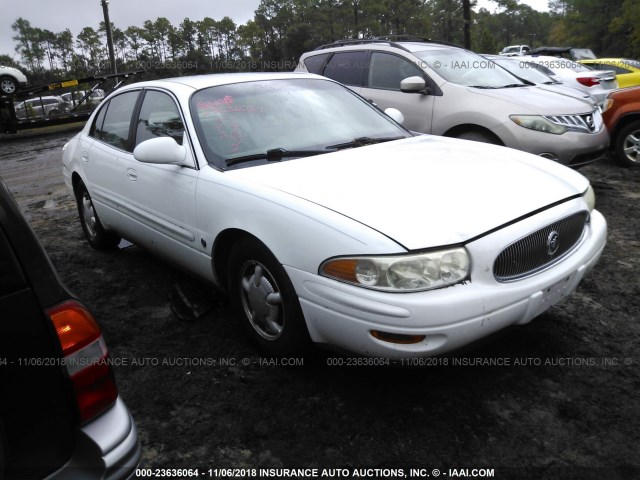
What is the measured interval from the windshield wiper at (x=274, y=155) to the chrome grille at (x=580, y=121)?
11.5 ft

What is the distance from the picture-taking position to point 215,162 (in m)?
3.28

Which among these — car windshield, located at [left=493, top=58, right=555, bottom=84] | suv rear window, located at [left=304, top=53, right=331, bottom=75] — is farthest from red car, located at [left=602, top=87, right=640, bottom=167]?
suv rear window, located at [left=304, top=53, right=331, bottom=75]

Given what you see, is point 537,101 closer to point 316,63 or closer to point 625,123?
point 625,123

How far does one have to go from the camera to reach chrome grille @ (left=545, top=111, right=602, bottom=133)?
19.1ft

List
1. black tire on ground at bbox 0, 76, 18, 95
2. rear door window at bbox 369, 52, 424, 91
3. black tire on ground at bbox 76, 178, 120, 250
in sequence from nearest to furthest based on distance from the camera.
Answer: black tire on ground at bbox 76, 178, 120, 250 < rear door window at bbox 369, 52, 424, 91 < black tire on ground at bbox 0, 76, 18, 95

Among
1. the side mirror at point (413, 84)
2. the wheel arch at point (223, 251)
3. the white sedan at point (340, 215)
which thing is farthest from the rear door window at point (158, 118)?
the side mirror at point (413, 84)

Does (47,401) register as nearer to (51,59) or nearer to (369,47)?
(369,47)

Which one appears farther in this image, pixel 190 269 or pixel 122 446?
pixel 190 269

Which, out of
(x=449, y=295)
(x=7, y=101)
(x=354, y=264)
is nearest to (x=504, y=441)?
(x=449, y=295)

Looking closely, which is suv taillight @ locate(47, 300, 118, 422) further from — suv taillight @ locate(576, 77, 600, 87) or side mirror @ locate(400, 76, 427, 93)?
suv taillight @ locate(576, 77, 600, 87)

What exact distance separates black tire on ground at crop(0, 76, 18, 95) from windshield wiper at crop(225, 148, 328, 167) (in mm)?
17314

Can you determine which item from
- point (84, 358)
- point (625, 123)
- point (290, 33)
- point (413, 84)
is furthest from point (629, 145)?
point (290, 33)

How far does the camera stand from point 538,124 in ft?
18.8

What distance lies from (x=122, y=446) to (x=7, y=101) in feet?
62.8
